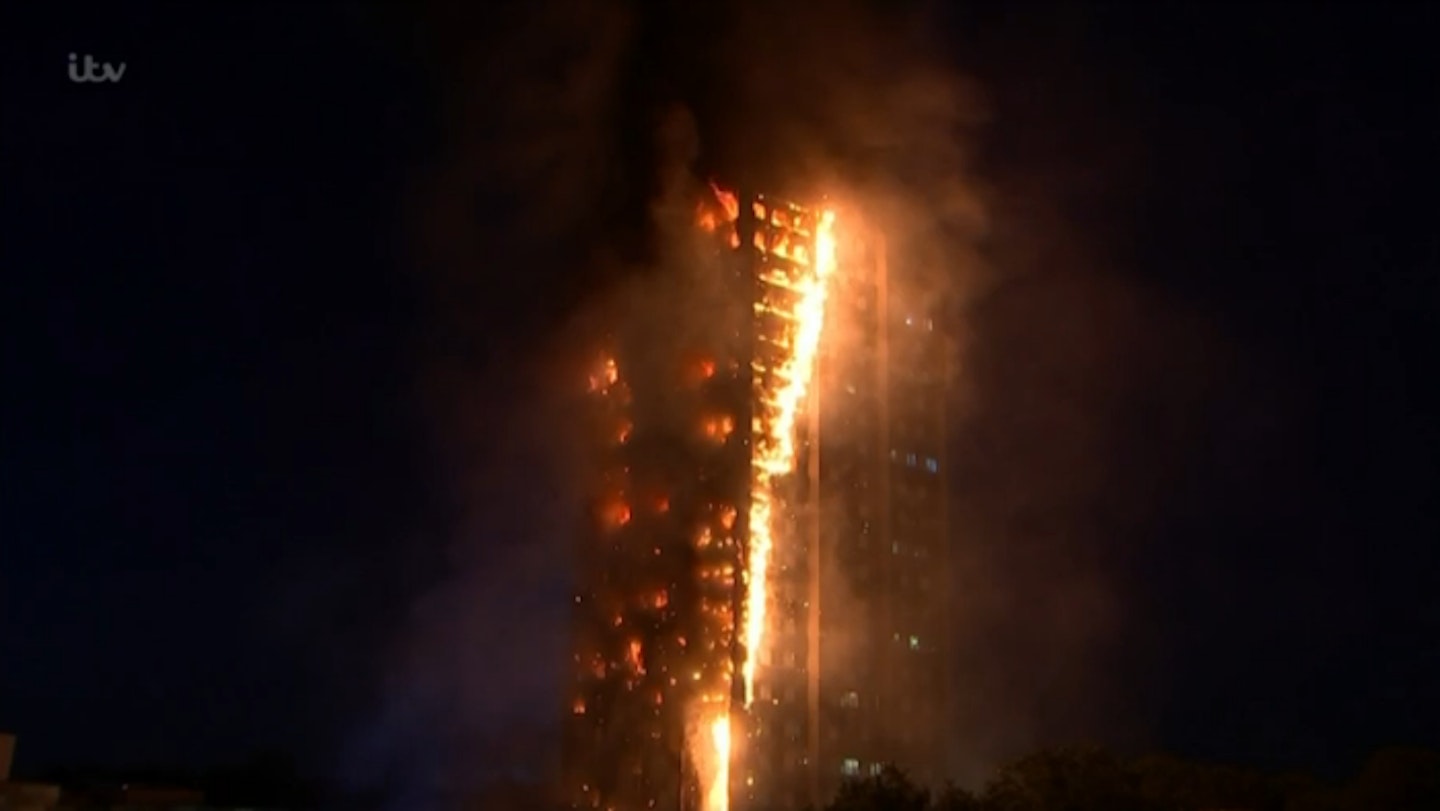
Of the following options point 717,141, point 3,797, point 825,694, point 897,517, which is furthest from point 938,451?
point 3,797

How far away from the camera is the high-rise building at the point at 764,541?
5219 cm

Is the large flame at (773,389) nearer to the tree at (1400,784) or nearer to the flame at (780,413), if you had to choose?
the flame at (780,413)

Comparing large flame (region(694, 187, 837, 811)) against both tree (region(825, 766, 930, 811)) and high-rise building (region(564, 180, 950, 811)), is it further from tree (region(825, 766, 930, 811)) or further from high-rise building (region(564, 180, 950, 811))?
tree (region(825, 766, 930, 811))

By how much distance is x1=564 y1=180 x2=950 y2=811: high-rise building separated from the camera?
171 feet

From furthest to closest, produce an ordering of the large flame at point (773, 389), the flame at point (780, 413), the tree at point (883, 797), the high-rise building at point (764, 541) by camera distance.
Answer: the flame at point (780, 413)
the high-rise building at point (764, 541)
the large flame at point (773, 389)
the tree at point (883, 797)

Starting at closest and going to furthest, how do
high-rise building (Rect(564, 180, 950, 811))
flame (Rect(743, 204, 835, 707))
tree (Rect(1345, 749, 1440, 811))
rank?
tree (Rect(1345, 749, 1440, 811))
high-rise building (Rect(564, 180, 950, 811))
flame (Rect(743, 204, 835, 707))

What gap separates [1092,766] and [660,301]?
24760 mm

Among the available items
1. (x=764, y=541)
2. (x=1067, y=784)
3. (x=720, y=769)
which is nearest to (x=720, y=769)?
(x=720, y=769)

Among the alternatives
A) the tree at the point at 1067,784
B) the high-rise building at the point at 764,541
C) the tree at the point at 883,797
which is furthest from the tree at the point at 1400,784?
the high-rise building at the point at 764,541

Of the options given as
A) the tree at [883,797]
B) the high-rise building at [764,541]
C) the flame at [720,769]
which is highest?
the high-rise building at [764,541]

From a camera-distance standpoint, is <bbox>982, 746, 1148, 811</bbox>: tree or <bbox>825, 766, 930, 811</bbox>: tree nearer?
<bbox>825, 766, 930, 811</bbox>: tree

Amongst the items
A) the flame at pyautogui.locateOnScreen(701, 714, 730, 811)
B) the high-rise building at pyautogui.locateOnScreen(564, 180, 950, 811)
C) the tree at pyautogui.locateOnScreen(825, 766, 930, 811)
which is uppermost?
the high-rise building at pyautogui.locateOnScreen(564, 180, 950, 811)

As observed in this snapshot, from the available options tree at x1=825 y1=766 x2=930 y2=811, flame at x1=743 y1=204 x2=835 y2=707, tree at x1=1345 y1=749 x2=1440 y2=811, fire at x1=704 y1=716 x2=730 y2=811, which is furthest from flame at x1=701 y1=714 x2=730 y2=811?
tree at x1=1345 y1=749 x2=1440 y2=811

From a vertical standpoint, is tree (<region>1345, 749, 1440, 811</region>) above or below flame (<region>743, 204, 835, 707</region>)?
below
